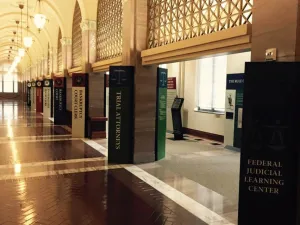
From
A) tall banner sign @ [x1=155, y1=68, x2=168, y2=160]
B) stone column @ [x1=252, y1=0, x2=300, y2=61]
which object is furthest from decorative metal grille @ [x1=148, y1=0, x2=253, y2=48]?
tall banner sign @ [x1=155, y1=68, x2=168, y2=160]

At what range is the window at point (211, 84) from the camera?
1021cm

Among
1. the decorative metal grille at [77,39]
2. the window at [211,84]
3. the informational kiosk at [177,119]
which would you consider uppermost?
the decorative metal grille at [77,39]

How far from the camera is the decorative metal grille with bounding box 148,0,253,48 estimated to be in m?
4.09

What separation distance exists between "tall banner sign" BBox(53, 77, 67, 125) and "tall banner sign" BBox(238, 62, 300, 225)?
438 inches

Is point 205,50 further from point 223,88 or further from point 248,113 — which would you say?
point 223,88

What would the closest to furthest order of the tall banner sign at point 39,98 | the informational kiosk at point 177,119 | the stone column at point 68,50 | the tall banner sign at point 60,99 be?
the informational kiosk at point 177,119
the stone column at point 68,50
the tall banner sign at point 60,99
the tall banner sign at point 39,98

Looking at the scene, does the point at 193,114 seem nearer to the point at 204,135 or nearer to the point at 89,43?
→ the point at 204,135

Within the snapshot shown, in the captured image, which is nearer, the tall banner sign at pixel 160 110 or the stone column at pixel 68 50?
the tall banner sign at pixel 160 110

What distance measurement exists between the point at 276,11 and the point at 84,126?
7.82 meters

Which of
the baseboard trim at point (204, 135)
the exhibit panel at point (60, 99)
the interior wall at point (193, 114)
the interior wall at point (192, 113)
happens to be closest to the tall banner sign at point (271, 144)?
the interior wall at point (192, 113)

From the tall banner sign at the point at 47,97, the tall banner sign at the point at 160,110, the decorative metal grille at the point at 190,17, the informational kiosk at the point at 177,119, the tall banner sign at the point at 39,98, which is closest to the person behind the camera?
the decorative metal grille at the point at 190,17

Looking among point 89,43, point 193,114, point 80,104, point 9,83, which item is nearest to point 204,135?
point 193,114

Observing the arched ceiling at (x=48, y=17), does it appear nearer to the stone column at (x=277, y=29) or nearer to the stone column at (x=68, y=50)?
the stone column at (x=68, y=50)

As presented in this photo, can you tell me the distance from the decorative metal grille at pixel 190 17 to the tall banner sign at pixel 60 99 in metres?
7.50
